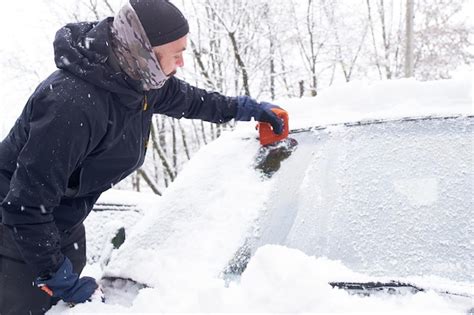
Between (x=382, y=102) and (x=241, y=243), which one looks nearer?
(x=241, y=243)

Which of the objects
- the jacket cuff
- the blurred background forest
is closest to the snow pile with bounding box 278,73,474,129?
the jacket cuff

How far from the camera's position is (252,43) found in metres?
15.8

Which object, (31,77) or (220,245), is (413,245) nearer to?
(220,245)

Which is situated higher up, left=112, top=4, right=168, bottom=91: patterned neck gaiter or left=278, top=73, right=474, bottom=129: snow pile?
left=112, top=4, right=168, bottom=91: patterned neck gaiter

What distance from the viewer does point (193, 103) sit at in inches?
97.2

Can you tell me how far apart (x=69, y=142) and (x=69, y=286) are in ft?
1.56

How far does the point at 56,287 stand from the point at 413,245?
45.4 inches

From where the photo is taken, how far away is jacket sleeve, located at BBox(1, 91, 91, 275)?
1598 millimetres

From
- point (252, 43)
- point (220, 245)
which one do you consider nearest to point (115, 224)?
point (220, 245)

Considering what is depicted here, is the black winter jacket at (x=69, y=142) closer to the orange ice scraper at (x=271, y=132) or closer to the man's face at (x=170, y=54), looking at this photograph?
the man's face at (x=170, y=54)

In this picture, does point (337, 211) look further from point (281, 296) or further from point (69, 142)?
point (69, 142)

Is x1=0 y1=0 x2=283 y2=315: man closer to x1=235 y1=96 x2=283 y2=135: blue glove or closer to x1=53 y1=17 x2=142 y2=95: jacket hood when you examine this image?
x1=53 y1=17 x2=142 y2=95: jacket hood

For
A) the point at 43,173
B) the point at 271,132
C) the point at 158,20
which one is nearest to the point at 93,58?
the point at 158,20

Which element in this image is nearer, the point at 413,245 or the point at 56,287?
the point at 413,245
